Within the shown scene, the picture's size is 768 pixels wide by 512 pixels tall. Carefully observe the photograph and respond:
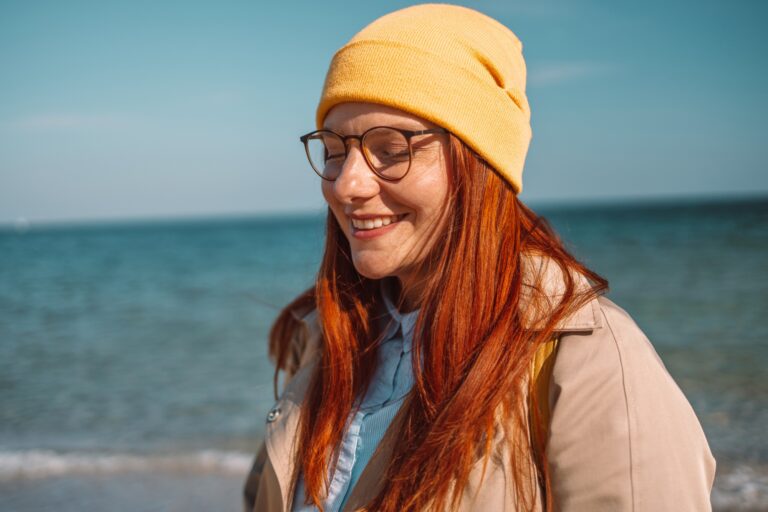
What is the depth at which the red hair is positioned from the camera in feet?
4.86

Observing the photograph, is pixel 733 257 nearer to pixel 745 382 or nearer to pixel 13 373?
pixel 745 382

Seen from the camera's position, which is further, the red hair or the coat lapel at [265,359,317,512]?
the coat lapel at [265,359,317,512]

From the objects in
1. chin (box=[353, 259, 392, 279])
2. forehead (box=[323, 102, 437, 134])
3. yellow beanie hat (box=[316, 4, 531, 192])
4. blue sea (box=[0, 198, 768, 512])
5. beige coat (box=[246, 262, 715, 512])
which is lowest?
blue sea (box=[0, 198, 768, 512])

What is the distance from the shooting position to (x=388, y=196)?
1.75 metres

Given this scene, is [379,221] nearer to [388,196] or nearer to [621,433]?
[388,196]

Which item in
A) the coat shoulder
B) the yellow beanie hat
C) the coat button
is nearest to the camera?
the coat shoulder

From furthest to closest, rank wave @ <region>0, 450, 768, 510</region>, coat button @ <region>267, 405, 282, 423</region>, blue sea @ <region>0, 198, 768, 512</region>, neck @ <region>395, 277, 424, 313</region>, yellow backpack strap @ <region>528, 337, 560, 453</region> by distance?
wave @ <region>0, 450, 768, 510</region>
blue sea @ <region>0, 198, 768, 512</region>
coat button @ <region>267, 405, 282, 423</region>
neck @ <region>395, 277, 424, 313</region>
yellow backpack strap @ <region>528, 337, 560, 453</region>

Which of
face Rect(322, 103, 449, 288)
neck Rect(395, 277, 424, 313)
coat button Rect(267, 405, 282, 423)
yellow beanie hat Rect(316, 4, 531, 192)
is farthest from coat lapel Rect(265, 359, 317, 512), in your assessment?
yellow beanie hat Rect(316, 4, 531, 192)

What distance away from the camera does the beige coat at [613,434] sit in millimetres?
1304

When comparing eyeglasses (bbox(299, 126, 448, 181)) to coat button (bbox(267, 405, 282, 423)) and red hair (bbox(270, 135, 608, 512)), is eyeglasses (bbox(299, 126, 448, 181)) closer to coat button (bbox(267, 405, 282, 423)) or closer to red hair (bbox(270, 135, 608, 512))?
red hair (bbox(270, 135, 608, 512))

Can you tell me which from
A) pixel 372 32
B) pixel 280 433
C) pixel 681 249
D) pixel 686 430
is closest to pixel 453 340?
pixel 686 430

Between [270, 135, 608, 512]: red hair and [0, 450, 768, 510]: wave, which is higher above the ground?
[270, 135, 608, 512]: red hair

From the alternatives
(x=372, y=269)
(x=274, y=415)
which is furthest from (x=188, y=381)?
(x=372, y=269)

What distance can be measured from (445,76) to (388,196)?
0.36 metres
